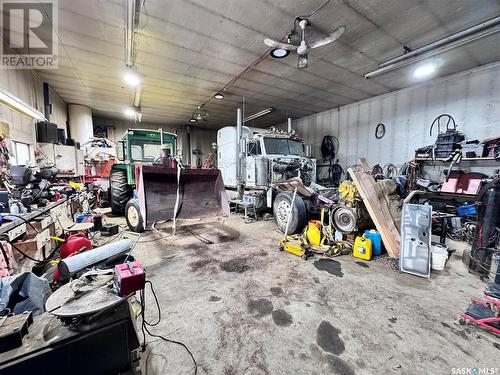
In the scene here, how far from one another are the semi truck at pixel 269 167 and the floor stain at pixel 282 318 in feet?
7.25

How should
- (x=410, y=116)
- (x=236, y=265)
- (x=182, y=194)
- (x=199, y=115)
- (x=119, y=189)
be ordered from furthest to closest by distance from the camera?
(x=199, y=115)
(x=410, y=116)
(x=119, y=189)
(x=182, y=194)
(x=236, y=265)

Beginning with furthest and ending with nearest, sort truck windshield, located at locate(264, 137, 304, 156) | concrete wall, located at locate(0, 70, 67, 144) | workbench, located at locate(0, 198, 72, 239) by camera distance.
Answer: truck windshield, located at locate(264, 137, 304, 156) → concrete wall, located at locate(0, 70, 67, 144) → workbench, located at locate(0, 198, 72, 239)

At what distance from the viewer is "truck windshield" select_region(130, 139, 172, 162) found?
4.76 m

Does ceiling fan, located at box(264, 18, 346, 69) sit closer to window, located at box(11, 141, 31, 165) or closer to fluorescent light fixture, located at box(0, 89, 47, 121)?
fluorescent light fixture, located at box(0, 89, 47, 121)

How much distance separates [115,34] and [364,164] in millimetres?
5214

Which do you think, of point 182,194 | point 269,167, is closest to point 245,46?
point 269,167

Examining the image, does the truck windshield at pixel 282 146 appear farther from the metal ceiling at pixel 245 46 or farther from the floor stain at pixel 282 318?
the floor stain at pixel 282 318

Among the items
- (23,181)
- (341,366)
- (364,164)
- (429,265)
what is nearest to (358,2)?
(364,164)

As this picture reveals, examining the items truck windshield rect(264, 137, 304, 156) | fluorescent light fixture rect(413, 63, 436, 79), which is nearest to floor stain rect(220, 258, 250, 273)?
truck windshield rect(264, 137, 304, 156)

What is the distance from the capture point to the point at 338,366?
1373mm

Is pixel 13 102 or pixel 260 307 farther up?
pixel 13 102

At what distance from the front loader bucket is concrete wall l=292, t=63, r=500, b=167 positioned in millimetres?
5988

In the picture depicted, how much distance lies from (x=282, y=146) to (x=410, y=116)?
4.28 meters

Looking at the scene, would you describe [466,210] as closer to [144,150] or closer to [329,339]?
[329,339]
